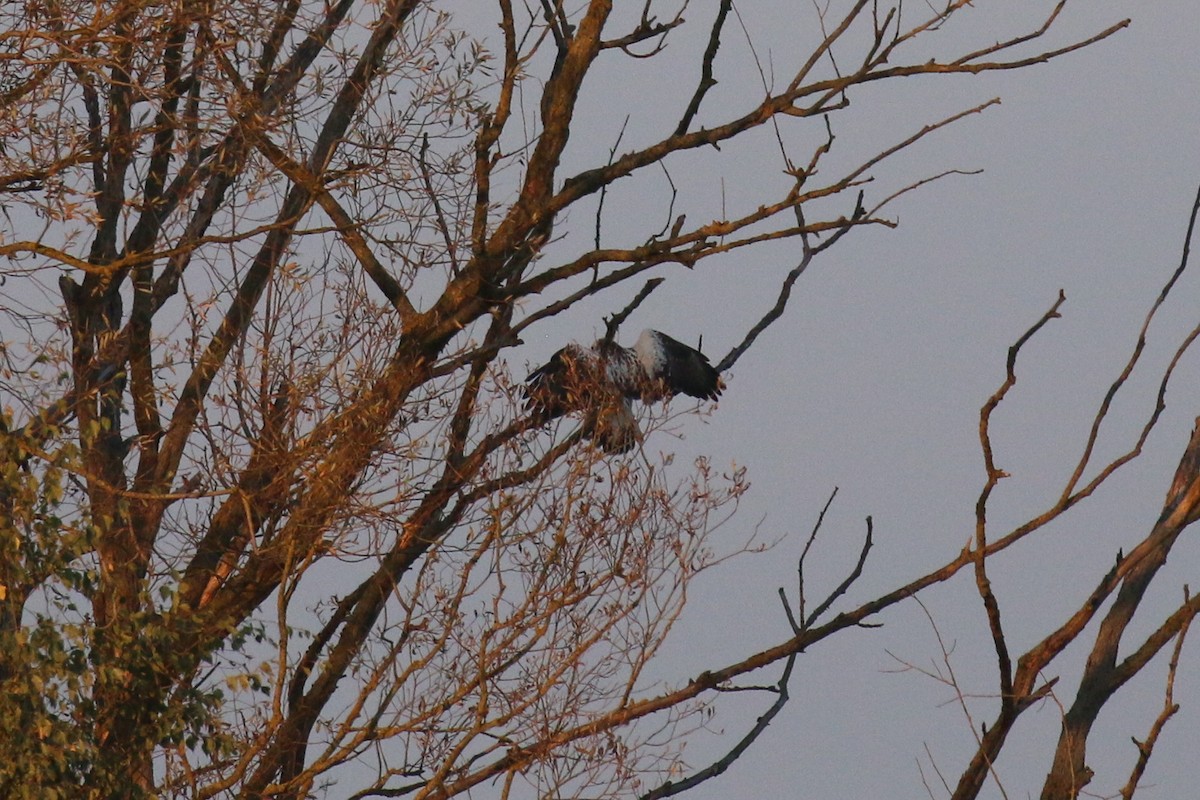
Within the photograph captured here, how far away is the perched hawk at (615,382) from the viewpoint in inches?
290

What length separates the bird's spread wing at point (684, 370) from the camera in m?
9.37

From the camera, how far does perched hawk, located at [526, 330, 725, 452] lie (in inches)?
290

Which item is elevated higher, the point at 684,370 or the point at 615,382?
the point at 684,370

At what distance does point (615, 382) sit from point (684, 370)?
817 mm

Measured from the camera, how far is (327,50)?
8.02 m

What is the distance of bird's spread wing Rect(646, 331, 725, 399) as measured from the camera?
9.37 meters

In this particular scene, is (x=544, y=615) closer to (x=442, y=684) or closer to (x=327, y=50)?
(x=442, y=684)

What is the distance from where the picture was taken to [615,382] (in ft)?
28.8

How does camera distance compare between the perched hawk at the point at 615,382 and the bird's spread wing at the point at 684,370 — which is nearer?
the perched hawk at the point at 615,382

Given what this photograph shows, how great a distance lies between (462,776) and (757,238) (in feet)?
9.30

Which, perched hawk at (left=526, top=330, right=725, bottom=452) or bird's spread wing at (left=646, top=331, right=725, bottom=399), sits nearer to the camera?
perched hawk at (left=526, top=330, right=725, bottom=452)

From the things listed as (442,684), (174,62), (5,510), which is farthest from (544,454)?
(174,62)

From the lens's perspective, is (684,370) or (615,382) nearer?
(615,382)

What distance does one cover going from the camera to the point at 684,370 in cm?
947
